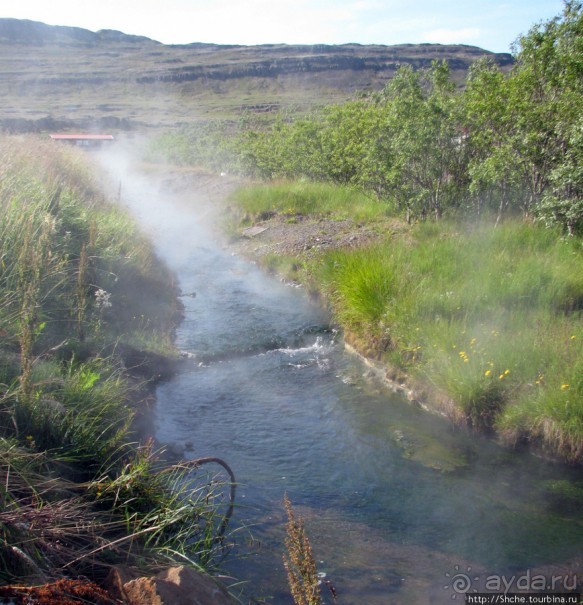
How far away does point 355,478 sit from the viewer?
5992mm

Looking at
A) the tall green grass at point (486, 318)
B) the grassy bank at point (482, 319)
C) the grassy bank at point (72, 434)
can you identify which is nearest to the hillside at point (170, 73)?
the grassy bank at point (482, 319)

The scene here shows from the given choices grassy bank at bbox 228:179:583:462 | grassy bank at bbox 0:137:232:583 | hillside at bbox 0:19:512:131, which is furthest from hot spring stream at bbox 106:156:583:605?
hillside at bbox 0:19:512:131

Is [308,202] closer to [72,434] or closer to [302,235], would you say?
[302,235]

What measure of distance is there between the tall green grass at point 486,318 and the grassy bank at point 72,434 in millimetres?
3184

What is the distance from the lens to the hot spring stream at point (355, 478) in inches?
185

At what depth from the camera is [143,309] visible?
9664 mm

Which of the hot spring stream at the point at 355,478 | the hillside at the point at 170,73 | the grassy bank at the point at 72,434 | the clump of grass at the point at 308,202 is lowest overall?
the hot spring stream at the point at 355,478

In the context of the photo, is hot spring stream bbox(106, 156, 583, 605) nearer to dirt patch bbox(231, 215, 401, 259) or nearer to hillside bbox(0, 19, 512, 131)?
dirt patch bbox(231, 215, 401, 259)

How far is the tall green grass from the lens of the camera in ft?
21.3

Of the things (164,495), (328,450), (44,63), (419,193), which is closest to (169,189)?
(419,193)

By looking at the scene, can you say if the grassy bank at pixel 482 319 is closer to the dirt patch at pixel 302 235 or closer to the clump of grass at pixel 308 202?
the dirt patch at pixel 302 235

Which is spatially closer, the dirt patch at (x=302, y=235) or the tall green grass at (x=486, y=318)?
the tall green grass at (x=486, y=318)

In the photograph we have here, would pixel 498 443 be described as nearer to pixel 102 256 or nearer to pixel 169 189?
pixel 102 256

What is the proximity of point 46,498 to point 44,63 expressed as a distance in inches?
3653
